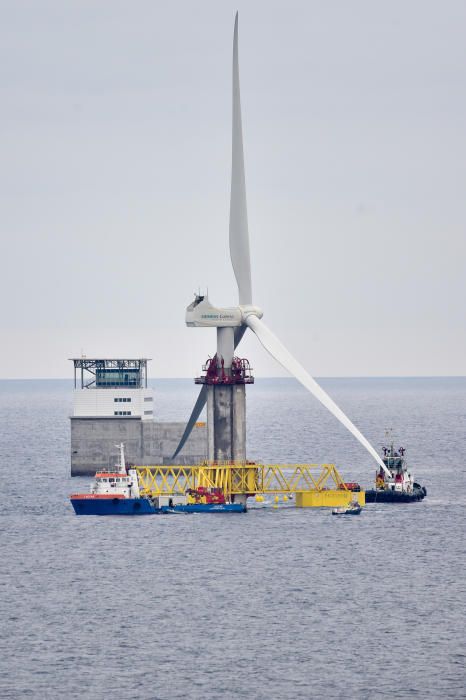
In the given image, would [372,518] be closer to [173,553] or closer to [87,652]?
[173,553]

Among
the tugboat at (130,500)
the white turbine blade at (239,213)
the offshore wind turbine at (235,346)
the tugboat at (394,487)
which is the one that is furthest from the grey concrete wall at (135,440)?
the tugboat at (130,500)

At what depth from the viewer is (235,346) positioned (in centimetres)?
16450

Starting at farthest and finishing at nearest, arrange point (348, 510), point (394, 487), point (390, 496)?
point (394, 487), point (390, 496), point (348, 510)

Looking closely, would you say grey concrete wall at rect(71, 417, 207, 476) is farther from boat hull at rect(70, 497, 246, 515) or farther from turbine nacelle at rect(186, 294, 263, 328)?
boat hull at rect(70, 497, 246, 515)

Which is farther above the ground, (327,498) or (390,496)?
(390,496)

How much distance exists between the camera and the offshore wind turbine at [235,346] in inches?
6127

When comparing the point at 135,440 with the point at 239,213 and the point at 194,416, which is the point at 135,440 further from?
the point at 239,213

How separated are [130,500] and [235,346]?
22.5 metres

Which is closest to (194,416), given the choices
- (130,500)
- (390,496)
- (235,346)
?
(235,346)

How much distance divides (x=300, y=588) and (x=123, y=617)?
50.3 ft

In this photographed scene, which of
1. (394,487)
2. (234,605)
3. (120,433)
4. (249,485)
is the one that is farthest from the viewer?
(120,433)

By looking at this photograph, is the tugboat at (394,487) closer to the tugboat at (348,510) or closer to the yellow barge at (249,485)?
the yellow barge at (249,485)

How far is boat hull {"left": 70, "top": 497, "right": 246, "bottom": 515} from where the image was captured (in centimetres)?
14950

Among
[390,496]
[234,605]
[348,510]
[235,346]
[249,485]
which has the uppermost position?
[235,346]
